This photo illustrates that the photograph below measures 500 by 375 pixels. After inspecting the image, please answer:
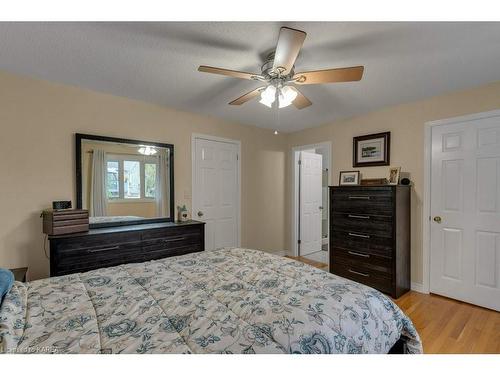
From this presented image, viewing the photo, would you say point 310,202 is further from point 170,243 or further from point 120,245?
point 120,245

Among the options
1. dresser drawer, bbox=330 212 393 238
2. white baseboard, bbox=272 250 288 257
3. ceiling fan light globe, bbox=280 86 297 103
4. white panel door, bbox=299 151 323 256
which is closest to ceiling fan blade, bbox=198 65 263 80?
ceiling fan light globe, bbox=280 86 297 103

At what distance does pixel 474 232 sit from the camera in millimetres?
2566

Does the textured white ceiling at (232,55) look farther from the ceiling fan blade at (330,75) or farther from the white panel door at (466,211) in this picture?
the white panel door at (466,211)

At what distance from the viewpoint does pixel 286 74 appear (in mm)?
1737

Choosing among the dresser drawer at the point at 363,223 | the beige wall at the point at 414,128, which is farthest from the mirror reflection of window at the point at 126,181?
the beige wall at the point at 414,128

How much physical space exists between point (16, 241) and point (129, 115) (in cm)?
167

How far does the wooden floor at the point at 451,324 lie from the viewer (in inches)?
75.5

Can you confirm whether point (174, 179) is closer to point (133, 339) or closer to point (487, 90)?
point (133, 339)

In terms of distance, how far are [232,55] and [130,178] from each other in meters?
1.88

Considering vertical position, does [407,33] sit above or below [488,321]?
above

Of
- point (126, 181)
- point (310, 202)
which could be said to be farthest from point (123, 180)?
point (310, 202)

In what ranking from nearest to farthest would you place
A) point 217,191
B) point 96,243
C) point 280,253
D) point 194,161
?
point 96,243
point 194,161
point 217,191
point 280,253

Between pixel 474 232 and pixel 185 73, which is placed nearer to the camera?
pixel 185 73
